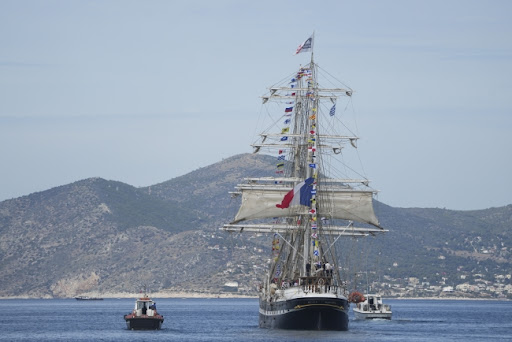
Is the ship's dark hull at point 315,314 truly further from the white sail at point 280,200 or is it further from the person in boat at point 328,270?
the white sail at point 280,200

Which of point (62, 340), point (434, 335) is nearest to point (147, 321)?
point (62, 340)

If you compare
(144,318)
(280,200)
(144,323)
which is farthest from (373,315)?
(144,318)

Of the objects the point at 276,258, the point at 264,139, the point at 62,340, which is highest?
the point at 264,139

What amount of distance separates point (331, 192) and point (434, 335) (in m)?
16.4

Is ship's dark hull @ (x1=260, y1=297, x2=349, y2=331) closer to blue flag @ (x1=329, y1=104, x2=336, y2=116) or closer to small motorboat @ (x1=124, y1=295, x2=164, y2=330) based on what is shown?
small motorboat @ (x1=124, y1=295, x2=164, y2=330)

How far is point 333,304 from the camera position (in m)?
97.2

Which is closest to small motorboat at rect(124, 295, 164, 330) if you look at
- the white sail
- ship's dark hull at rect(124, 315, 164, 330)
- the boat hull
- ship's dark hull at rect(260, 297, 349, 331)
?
ship's dark hull at rect(124, 315, 164, 330)

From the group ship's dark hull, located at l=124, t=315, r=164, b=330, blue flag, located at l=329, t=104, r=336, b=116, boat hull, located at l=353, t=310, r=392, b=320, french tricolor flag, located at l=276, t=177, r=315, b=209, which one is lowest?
ship's dark hull, located at l=124, t=315, r=164, b=330

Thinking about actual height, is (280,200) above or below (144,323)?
above

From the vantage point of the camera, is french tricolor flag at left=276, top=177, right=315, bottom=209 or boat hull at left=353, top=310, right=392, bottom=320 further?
boat hull at left=353, top=310, right=392, bottom=320

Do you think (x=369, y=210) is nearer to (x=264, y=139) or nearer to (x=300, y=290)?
(x=264, y=139)

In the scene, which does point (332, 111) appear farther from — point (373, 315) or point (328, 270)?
point (373, 315)

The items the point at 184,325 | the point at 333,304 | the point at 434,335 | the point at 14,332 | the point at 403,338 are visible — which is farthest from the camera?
the point at 184,325

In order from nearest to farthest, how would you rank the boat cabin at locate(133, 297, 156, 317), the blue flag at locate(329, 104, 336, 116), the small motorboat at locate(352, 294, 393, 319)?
→ the blue flag at locate(329, 104, 336, 116)
the boat cabin at locate(133, 297, 156, 317)
the small motorboat at locate(352, 294, 393, 319)
